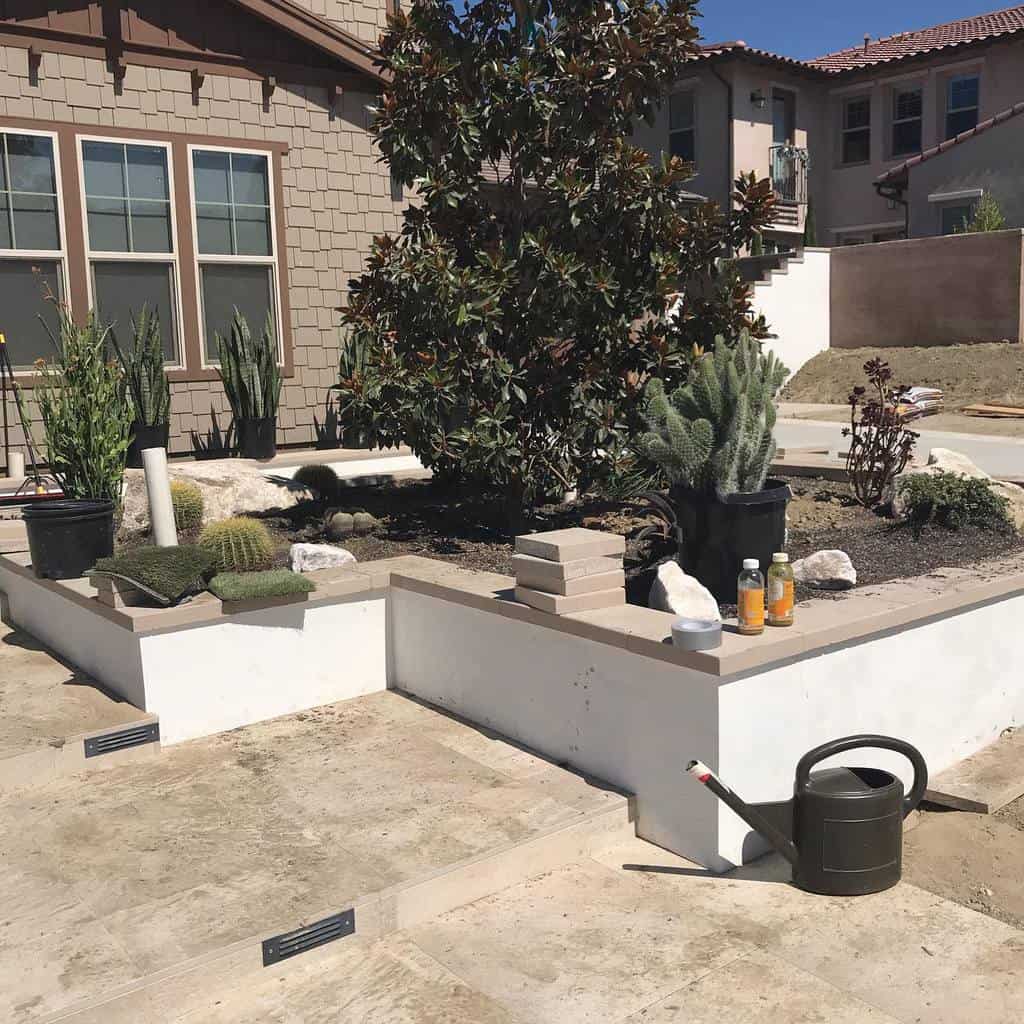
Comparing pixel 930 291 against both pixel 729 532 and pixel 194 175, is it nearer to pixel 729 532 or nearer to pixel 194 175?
pixel 194 175

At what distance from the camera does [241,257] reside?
381 inches

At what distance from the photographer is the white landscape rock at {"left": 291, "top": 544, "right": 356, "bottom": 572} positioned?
5.68m

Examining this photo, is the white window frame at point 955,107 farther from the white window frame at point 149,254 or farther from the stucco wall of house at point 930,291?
the white window frame at point 149,254

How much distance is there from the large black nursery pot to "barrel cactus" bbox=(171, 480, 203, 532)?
345 centimetres

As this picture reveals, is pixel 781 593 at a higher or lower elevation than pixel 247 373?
lower

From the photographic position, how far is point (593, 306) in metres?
5.98

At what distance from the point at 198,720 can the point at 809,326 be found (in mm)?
16972

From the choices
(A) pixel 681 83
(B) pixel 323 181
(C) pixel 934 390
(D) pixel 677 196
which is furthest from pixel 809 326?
(D) pixel 677 196

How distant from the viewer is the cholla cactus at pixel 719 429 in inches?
198

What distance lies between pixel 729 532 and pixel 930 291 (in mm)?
15360

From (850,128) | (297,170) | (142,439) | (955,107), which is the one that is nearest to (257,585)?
(142,439)

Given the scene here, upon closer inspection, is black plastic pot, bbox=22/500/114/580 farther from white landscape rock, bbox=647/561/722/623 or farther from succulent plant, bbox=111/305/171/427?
succulent plant, bbox=111/305/171/427

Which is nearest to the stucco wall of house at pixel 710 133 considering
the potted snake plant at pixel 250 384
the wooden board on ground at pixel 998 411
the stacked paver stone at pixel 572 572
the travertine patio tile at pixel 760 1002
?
the wooden board on ground at pixel 998 411

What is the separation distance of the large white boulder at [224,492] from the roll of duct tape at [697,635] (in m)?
4.30
